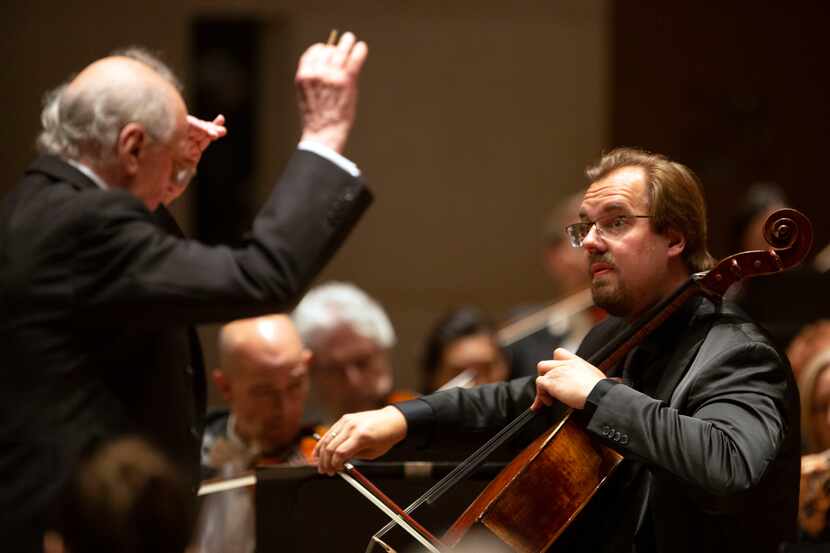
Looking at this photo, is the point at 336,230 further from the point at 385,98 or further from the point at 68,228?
the point at 385,98

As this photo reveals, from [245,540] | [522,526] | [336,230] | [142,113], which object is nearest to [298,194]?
[336,230]

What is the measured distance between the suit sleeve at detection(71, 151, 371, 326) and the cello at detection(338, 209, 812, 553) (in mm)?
578

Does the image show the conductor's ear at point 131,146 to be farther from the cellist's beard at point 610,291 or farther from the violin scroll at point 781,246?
the violin scroll at point 781,246

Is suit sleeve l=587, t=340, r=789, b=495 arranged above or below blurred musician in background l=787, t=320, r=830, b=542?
above

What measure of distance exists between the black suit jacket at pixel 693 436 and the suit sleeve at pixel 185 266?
631 mm

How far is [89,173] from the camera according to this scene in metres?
2.20

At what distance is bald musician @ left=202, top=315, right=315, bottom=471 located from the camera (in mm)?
3568

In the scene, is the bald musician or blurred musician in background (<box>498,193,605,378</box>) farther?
blurred musician in background (<box>498,193,605,378</box>)

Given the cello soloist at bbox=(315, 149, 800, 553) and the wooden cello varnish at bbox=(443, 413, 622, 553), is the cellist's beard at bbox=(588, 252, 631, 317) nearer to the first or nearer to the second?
the cello soloist at bbox=(315, 149, 800, 553)

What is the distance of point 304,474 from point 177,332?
57 centimetres

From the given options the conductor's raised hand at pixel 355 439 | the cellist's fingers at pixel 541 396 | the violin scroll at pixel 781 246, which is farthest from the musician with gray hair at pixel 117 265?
the violin scroll at pixel 781 246

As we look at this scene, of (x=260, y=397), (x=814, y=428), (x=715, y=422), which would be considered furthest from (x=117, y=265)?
(x=814, y=428)

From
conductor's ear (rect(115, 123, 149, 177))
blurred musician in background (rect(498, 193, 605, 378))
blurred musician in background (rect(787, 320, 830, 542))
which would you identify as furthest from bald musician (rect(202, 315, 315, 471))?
blurred musician in background (rect(498, 193, 605, 378))

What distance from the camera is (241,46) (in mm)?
6316
